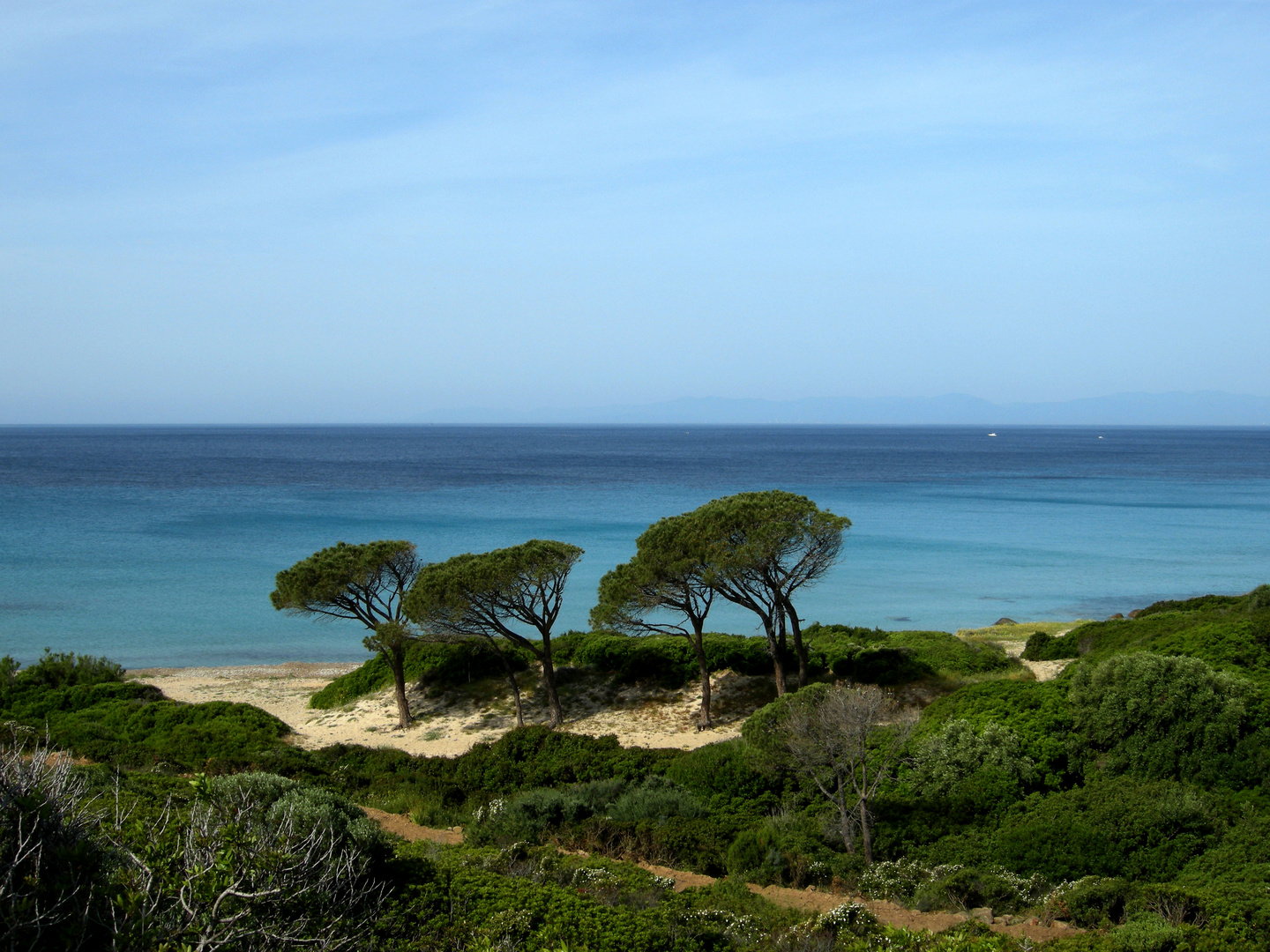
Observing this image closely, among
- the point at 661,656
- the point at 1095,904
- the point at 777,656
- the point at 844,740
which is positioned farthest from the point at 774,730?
the point at 661,656

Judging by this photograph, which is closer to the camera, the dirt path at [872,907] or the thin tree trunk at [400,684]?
the dirt path at [872,907]

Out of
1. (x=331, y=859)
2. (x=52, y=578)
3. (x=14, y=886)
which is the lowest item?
(x=52, y=578)

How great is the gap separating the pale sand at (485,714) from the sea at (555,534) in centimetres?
785

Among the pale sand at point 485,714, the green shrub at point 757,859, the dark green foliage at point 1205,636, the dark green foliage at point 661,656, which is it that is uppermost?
the dark green foliage at point 1205,636

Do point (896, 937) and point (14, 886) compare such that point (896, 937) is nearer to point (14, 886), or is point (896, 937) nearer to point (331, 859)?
point (331, 859)

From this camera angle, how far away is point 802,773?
1375 cm

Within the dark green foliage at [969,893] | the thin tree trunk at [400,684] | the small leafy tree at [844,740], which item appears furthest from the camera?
the thin tree trunk at [400,684]

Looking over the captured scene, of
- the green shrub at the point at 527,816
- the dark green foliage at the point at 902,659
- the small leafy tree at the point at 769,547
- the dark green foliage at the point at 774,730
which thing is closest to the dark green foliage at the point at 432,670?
the small leafy tree at the point at 769,547

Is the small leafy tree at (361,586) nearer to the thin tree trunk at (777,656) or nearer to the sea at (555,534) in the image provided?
the thin tree trunk at (777,656)

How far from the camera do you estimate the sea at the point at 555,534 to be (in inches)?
1351

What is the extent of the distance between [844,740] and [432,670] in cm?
1487

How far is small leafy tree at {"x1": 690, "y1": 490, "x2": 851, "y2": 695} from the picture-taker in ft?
66.4

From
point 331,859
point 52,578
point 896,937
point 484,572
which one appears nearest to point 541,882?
point 331,859

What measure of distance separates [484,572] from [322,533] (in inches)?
1431
